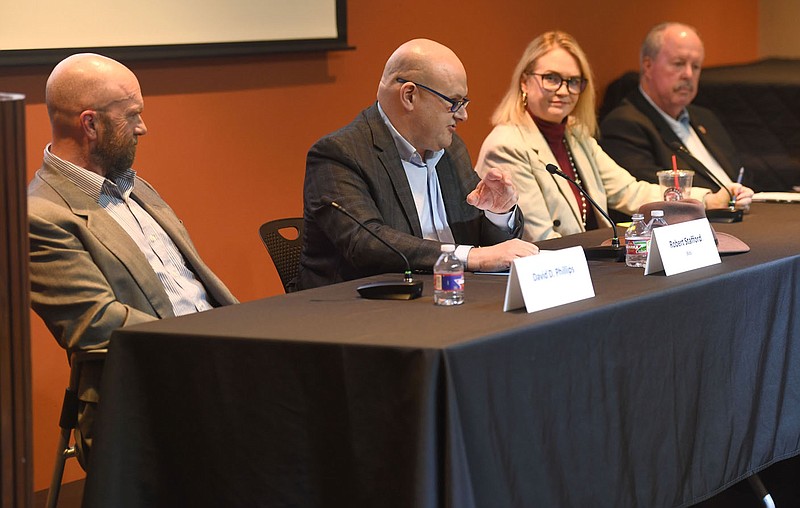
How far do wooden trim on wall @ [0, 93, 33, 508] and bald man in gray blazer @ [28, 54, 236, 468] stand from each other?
933mm

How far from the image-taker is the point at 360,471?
2061 mm

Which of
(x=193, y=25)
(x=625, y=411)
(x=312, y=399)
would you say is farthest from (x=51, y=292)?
(x=193, y=25)

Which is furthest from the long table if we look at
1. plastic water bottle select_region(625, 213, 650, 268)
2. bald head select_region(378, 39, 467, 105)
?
bald head select_region(378, 39, 467, 105)

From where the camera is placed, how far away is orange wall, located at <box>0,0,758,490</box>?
12.2 ft

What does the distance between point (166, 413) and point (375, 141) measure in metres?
1.22

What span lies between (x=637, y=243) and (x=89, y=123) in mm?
1382

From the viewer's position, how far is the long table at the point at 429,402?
202 cm

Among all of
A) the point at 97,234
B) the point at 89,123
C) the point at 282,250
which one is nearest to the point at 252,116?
the point at 282,250

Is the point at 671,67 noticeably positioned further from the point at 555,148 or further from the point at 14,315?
the point at 14,315

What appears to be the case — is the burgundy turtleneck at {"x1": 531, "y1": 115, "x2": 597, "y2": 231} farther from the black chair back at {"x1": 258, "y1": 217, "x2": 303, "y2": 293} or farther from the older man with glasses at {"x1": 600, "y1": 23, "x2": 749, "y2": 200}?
the black chair back at {"x1": 258, "y1": 217, "x2": 303, "y2": 293}

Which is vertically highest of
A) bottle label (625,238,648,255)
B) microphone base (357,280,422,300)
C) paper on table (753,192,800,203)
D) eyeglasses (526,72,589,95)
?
eyeglasses (526,72,589,95)

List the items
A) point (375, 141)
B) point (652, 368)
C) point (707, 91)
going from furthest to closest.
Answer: point (707, 91) < point (375, 141) < point (652, 368)

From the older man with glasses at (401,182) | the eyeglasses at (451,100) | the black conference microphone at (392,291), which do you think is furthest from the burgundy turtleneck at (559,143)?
the black conference microphone at (392,291)

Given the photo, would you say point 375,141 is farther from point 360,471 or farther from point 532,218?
point 360,471
